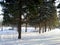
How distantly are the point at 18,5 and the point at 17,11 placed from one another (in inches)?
30.4

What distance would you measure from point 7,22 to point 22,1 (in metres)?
3.27

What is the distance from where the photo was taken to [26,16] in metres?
21.6

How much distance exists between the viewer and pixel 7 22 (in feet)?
69.9

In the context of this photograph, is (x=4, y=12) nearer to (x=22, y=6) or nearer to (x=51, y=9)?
(x=22, y=6)

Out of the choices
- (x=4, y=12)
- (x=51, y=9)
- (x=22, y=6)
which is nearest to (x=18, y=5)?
(x=22, y=6)

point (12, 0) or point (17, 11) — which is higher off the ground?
point (12, 0)

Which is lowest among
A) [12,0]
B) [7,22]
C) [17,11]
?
[7,22]

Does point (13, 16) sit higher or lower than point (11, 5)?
lower

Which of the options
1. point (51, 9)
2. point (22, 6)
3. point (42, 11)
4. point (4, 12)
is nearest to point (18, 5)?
point (22, 6)

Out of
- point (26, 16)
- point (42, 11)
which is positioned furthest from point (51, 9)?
point (26, 16)

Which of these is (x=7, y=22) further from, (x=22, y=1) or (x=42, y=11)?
(x=42, y=11)

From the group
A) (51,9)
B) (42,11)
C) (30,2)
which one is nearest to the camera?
(30,2)

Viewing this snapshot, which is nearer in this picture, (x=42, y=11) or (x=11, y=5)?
(x=11, y=5)

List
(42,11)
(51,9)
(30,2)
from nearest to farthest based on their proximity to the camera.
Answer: (30,2) < (42,11) < (51,9)
